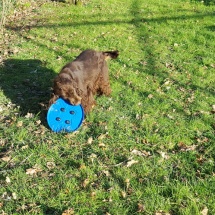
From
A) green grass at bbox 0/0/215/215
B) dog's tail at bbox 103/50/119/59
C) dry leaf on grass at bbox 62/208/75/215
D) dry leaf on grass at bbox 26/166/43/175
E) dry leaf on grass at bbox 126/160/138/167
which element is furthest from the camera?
dog's tail at bbox 103/50/119/59

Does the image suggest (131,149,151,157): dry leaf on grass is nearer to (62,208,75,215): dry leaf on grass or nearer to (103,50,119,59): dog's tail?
(62,208,75,215): dry leaf on grass

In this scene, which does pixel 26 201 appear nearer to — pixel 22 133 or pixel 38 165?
pixel 38 165

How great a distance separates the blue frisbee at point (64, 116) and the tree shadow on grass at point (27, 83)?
471 mm

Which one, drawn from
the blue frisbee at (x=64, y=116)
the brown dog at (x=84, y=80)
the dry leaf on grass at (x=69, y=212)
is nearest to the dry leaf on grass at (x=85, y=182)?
the dry leaf on grass at (x=69, y=212)

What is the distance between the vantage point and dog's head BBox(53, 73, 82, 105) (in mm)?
4785

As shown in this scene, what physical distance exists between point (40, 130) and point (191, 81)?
135 inches

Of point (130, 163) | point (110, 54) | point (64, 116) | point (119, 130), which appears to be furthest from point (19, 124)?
point (110, 54)

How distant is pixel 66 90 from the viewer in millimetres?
4801

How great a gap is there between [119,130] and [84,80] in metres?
1.07

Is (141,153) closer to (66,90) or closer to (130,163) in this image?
(130,163)

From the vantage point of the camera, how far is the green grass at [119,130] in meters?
3.78

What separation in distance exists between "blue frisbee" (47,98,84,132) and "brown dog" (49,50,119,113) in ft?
0.32

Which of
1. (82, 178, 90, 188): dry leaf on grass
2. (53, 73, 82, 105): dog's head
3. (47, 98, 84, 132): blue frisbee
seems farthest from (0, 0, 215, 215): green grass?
(53, 73, 82, 105): dog's head

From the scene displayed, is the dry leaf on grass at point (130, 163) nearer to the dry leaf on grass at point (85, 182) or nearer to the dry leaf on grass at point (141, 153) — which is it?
the dry leaf on grass at point (141, 153)
